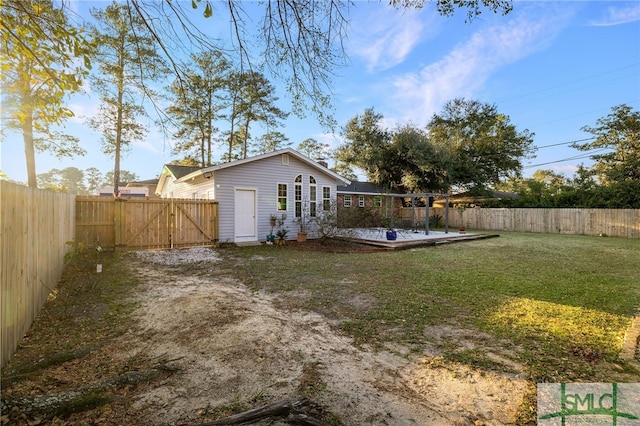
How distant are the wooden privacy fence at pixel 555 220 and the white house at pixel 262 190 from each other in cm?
1157

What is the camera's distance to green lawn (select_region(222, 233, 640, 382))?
113 inches

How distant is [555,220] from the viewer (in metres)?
16.8

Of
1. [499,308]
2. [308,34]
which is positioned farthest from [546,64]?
[308,34]

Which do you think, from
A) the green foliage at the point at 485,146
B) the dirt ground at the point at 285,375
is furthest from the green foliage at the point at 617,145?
the dirt ground at the point at 285,375

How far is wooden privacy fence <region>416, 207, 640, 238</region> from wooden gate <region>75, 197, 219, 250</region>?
16939mm

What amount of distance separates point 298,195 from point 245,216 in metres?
2.51

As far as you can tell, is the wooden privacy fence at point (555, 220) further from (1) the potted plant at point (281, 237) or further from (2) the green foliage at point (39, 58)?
(2) the green foliage at point (39, 58)

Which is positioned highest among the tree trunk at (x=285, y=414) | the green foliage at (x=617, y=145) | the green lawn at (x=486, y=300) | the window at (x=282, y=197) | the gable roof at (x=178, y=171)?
the green foliage at (x=617, y=145)

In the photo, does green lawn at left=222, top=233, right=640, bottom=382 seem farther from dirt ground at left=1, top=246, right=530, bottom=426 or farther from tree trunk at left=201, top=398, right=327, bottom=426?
tree trunk at left=201, top=398, right=327, bottom=426

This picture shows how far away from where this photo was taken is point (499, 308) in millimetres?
4234

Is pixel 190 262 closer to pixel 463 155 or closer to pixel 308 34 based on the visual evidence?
pixel 308 34

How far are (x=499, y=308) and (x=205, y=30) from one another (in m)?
4.87

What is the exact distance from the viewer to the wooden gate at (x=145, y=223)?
29.1ft

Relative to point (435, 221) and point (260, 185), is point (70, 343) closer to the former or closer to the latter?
point (260, 185)
